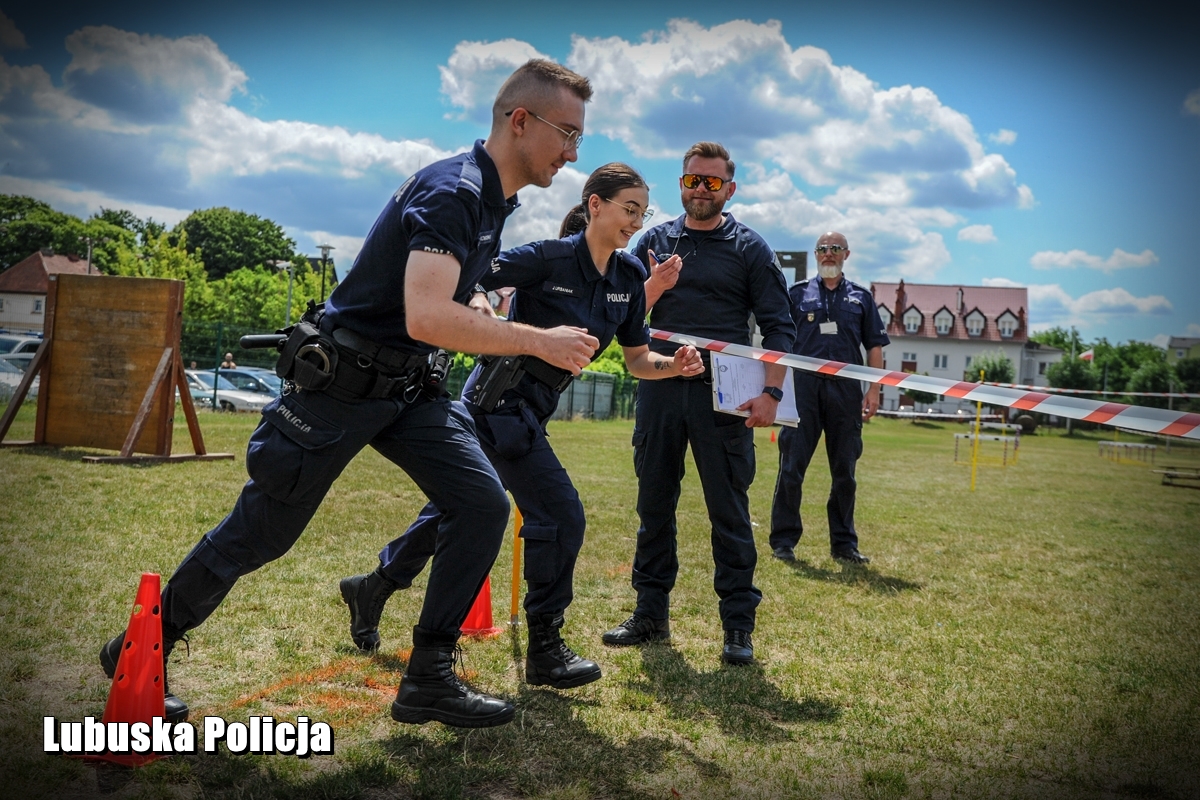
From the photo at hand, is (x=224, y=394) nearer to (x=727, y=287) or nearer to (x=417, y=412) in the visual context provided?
(x=727, y=287)

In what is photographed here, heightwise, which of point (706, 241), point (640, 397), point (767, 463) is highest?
point (706, 241)

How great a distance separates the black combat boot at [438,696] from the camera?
10.2ft

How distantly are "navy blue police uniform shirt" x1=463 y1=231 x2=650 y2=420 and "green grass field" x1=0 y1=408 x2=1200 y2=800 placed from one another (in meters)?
1.29

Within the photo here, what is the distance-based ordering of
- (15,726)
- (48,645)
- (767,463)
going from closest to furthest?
(15,726), (48,645), (767,463)

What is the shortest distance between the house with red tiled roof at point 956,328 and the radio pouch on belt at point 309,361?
84.4m

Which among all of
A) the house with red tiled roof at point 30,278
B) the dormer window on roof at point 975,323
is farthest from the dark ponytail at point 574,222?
the dormer window on roof at point 975,323

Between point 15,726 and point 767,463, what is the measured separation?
622 inches

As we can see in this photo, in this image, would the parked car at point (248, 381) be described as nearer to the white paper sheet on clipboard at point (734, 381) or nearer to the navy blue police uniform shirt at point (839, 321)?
the navy blue police uniform shirt at point (839, 321)

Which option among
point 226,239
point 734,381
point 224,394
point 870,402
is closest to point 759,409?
point 734,381

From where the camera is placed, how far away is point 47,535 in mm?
6016

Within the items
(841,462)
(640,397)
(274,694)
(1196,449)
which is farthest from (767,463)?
(1196,449)

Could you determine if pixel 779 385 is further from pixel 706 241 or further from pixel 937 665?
pixel 937 665

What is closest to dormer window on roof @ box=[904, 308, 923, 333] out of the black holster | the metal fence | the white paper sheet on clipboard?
the metal fence

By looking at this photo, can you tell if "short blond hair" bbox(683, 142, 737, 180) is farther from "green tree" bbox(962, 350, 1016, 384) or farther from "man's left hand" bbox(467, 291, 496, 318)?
"green tree" bbox(962, 350, 1016, 384)
